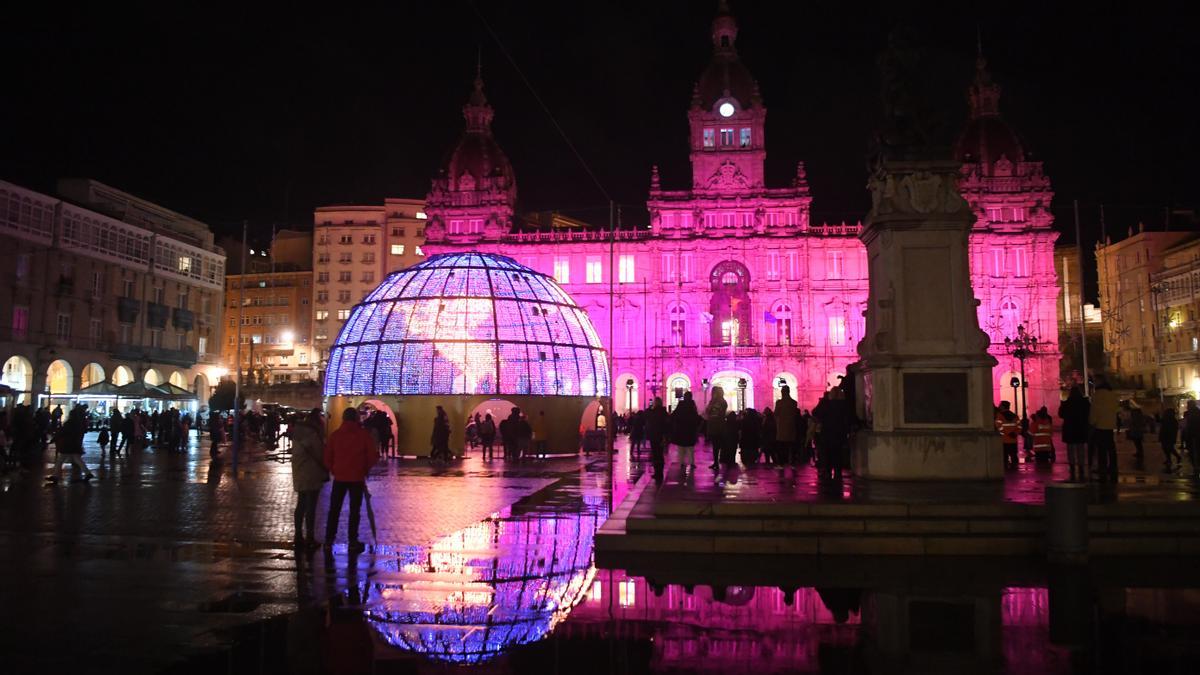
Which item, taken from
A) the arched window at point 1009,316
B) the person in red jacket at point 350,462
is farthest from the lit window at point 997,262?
the person in red jacket at point 350,462

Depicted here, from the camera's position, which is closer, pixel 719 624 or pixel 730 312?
pixel 719 624

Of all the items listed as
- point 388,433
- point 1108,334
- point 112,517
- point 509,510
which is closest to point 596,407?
point 388,433

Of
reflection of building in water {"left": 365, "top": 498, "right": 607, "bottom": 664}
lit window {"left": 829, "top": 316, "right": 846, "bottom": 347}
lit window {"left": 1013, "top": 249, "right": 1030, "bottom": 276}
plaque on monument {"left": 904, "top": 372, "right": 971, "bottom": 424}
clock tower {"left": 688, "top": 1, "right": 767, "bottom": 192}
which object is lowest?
reflection of building in water {"left": 365, "top": 498, "right": 607, "bottom": 664}

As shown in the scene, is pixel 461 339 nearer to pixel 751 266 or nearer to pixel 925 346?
pixel 925 346

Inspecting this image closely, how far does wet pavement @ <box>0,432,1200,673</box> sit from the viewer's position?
19.0 ft

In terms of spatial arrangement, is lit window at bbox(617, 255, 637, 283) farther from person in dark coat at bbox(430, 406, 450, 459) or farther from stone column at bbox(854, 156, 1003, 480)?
stone column at bbox(854, 156, 1003, 480)

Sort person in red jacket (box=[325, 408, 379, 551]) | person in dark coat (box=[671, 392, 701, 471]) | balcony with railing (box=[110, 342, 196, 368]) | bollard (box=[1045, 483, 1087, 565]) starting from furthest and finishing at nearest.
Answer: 1. balcony with railing (box=[110, 342, 196, 368])
2. person in dark coat (box=[671, 392, 701, 471])
3. person in red jacket (box=[325, 408, 379, 551])
4. bollard (box=[1045, 483, 1087, 565])

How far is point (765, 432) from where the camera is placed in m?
22.0

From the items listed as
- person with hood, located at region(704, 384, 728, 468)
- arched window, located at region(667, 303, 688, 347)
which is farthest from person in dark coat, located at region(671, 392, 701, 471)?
arched window, located at region(667, 303, 688, 347)

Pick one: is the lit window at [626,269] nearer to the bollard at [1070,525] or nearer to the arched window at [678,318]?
the arched window at [678,318]

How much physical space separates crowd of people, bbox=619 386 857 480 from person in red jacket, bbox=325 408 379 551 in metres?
7.04

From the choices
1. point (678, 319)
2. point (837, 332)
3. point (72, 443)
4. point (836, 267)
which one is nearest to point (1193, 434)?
point (72, 443)

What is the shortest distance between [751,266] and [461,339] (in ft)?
143

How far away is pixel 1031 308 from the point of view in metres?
67.4
